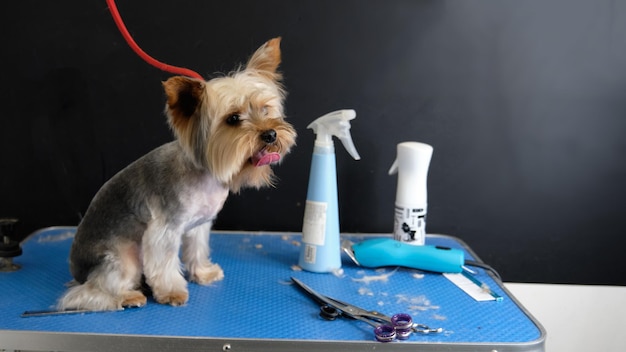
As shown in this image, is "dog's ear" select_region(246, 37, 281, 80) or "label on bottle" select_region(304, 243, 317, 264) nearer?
"dog's ear" select_region(246, 37, 281, 80)

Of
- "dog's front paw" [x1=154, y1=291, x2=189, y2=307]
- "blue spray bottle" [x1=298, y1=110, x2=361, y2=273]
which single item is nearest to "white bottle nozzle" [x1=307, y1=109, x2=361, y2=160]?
"blue spray bottle" [x1=298, y1=110, x2=361, y2=273]

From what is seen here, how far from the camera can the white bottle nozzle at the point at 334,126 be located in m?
1.55

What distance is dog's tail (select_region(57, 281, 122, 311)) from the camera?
1345mm

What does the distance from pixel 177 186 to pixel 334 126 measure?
1.47 ft

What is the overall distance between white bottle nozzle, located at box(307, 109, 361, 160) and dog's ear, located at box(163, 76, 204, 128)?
39cm

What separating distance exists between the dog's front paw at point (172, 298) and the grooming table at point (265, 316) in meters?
0.02

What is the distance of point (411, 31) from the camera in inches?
72.3

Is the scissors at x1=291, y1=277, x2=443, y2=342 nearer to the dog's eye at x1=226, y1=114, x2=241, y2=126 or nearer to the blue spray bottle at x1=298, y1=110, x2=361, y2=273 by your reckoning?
the blue spray bottle at x1=298, y1=110, x2=361, y2=273

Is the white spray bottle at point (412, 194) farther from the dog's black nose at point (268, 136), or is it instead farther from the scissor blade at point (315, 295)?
the dog's black nose at point (268, 136)

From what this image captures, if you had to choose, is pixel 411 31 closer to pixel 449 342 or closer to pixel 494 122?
pixel 494 122

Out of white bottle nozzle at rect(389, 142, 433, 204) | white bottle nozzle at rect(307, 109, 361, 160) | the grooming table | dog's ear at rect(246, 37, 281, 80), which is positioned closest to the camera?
the grooming table

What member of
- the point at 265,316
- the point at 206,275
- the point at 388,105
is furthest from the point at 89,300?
the point at 388,105

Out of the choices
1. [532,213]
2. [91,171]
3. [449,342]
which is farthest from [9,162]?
[532,213]

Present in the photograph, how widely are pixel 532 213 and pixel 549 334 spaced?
16.9 inches
